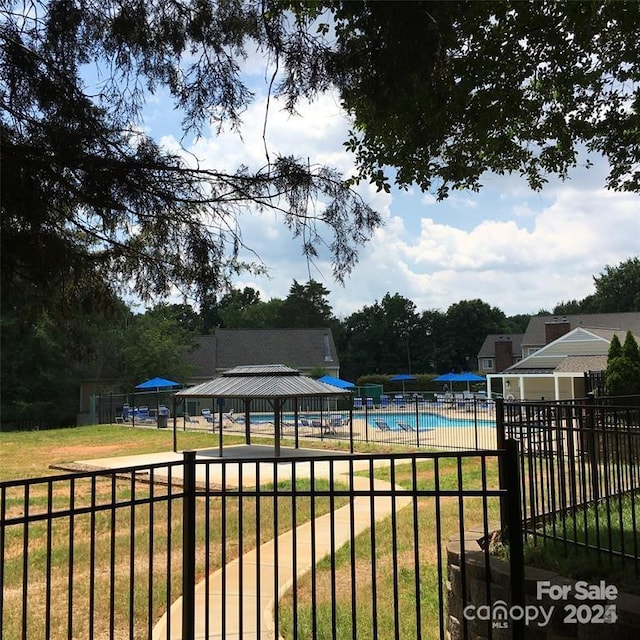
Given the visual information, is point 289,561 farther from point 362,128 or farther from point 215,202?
point 362,128

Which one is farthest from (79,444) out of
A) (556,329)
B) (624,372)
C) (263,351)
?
(556,329)

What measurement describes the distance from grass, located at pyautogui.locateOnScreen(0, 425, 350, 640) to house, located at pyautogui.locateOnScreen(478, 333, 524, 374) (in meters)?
44.4

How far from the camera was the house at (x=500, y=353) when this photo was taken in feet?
177

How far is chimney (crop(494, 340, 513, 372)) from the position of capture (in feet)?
176

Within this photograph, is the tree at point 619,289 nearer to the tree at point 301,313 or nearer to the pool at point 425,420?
the tree at point 301,313

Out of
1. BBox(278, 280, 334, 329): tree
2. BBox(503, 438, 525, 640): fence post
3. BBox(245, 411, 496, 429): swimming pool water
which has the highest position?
BBox(278, 280, 334, 329): tree

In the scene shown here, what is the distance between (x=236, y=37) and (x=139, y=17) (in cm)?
69

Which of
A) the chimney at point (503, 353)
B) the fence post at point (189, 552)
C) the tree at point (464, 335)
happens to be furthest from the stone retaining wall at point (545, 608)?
the tree at point (464, 335)

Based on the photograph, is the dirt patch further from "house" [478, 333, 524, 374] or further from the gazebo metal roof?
"house" [478, 333, 524, 374]

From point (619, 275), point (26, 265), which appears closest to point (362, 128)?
point (26, 265)

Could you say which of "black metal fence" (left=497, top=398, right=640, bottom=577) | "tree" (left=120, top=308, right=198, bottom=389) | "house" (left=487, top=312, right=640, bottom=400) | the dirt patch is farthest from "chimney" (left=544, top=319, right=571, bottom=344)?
"black metal fence" (left=497, top=398, right=640, bottom=577)

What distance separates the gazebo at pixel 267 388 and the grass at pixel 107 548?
392 cm

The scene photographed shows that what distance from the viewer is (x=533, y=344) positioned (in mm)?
46844

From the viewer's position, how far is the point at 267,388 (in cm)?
1655
